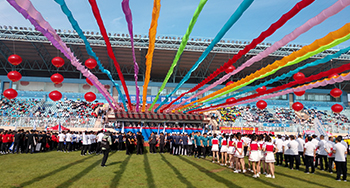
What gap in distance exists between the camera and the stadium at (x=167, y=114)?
6432 millimetres

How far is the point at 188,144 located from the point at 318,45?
436 inches

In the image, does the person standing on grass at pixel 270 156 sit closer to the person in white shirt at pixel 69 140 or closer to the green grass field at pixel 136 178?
the green grass field at pixel 136 178

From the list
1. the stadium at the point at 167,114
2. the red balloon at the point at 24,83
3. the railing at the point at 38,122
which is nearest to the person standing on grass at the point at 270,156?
the stadium at the point at 167,114

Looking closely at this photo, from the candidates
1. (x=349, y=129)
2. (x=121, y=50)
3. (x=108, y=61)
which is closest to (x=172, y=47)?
(x=121, y=50)

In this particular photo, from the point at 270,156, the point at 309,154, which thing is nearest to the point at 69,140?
the point at 270,156

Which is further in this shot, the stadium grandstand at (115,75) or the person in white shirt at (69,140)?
the stadium grandstand at (115,75)

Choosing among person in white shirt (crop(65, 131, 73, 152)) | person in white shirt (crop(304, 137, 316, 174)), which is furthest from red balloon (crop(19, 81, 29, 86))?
person in white shirt (crop(304, 137, 316, 174))

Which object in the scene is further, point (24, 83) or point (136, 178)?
point (24, 83)

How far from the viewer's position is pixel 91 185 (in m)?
6.55

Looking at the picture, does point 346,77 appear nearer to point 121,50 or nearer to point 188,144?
point 188,144

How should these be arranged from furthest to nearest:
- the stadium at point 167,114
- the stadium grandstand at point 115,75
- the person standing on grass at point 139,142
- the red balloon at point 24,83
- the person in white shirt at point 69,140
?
the red balloon at point 24,83 < the stadium grandstand at point 115,75 < the person in white shirt at point 69,140 < the person standing on grass at point 139,142 < the stadium at point 167,114

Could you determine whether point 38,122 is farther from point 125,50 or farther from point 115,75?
point 115,75

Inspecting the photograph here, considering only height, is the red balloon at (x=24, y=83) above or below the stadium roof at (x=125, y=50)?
below

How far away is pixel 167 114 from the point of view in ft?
71.3
